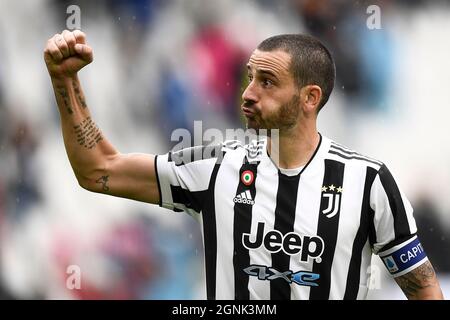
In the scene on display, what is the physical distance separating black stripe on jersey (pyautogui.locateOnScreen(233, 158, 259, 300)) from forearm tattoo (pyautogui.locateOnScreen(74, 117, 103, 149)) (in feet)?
1.76

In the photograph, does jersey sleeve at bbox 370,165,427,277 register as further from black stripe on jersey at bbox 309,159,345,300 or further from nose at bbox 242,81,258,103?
nose at bbox 242,81,258,103

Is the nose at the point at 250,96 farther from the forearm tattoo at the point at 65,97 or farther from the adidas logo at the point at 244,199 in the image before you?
the forearm tattoo at the point at 65,97

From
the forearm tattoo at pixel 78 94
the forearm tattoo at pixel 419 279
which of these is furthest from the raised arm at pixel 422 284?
the forearm tattoo at pixel 78 94

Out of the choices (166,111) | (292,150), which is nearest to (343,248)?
(292,150)

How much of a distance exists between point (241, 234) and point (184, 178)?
0.95 ft

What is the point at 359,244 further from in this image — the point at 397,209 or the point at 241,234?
the point at 241,234

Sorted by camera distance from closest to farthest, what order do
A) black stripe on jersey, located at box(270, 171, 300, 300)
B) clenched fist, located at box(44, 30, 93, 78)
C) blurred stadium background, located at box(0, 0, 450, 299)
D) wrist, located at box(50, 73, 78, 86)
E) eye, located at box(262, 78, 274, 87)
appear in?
clenched fist, located at box(44, 30, 93, 78), wrist, located at box(50, 73, 78, 86), black stripe on jersey, located at box(270, 171, 300, 300), eye, located at box(262, 78, 274, 87), blurred stadium background, located at box(0, 0, 450, 299)

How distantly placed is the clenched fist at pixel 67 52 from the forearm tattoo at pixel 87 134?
21 cm

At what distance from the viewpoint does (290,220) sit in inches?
111

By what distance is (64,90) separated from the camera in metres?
2.65

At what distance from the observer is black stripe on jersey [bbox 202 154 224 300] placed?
2836 millimetres

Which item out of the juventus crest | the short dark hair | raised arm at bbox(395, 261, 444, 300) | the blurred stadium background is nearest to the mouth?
the short dark hair

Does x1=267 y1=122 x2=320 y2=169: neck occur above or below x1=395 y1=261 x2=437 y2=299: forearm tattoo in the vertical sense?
above

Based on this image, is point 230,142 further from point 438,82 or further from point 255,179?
point 438,82
